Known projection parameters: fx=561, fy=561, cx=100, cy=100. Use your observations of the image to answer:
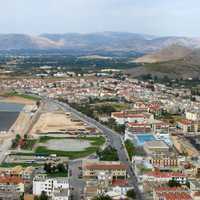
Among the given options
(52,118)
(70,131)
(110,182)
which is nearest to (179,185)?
(110,182)

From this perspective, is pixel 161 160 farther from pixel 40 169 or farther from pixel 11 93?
pixel 11 93

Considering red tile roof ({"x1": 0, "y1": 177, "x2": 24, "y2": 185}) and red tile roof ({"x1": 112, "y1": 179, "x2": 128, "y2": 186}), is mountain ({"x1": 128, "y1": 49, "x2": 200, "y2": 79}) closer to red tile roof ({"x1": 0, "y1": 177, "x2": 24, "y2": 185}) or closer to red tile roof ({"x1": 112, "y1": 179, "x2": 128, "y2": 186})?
red tile roof ({"x1": 112, "y1": 179, "x2": 128, "y2": 186})

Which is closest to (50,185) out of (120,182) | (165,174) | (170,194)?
(120,182)

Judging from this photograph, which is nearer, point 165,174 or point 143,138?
point 165,174

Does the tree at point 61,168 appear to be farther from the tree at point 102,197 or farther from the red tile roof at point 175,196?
the red tile roof at point 175,196

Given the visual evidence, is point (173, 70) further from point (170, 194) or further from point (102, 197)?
point (102, 197)
